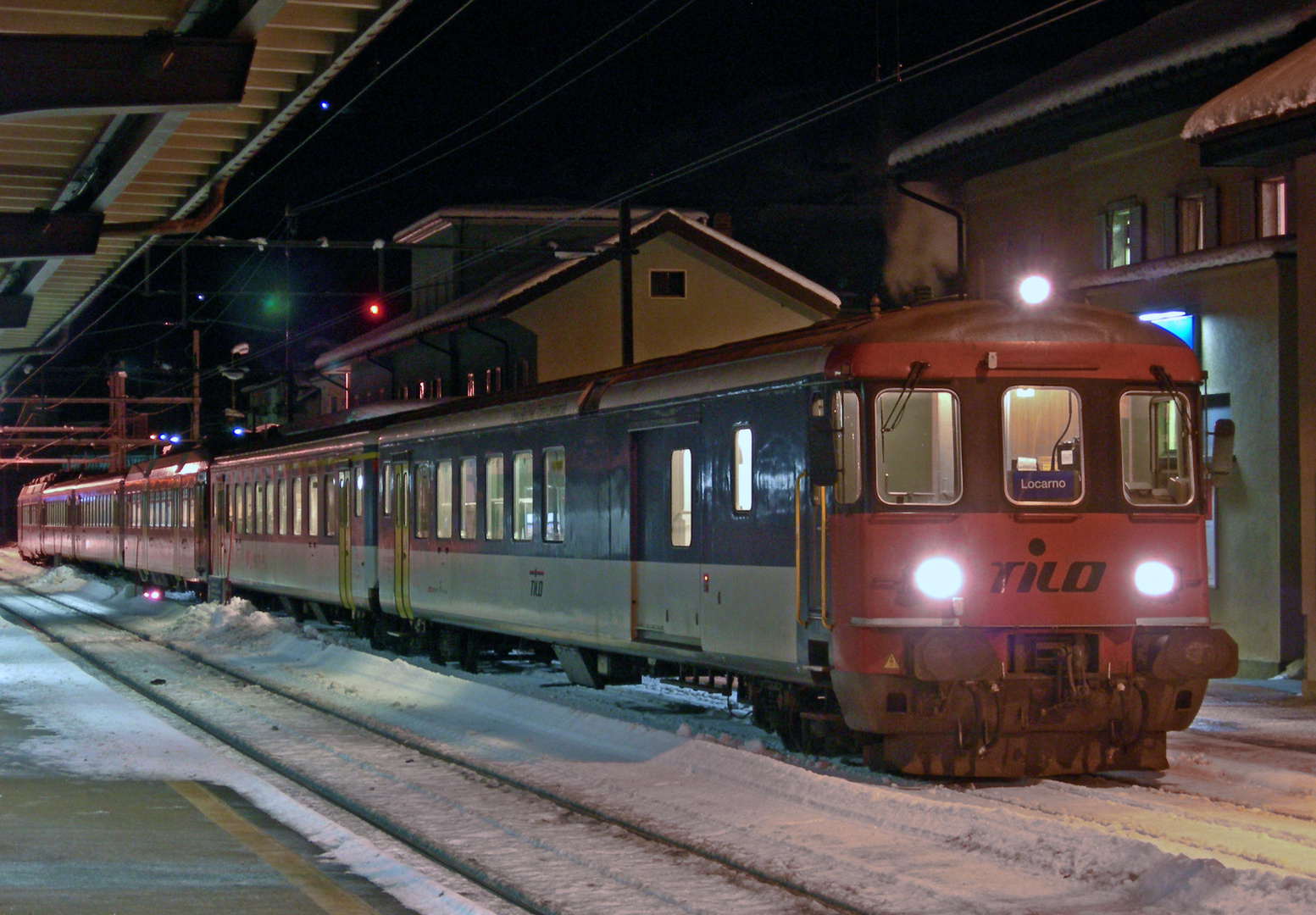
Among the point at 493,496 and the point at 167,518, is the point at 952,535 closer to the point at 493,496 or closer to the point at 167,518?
the point at 493,496

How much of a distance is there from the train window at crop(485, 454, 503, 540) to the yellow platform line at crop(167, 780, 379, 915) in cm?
598

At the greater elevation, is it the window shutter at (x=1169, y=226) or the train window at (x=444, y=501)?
the window shutter at (x=1169, y=226)

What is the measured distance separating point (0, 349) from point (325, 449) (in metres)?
6.47

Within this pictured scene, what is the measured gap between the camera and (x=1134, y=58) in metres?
17.6

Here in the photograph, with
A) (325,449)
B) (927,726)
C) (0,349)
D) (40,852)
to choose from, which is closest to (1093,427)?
(927,726)

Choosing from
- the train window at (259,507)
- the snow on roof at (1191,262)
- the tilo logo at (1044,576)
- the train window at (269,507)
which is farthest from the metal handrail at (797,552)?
the train window at (259,507)

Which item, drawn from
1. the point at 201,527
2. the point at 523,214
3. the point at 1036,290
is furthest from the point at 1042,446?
the point at 523,214

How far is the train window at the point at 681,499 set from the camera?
11938mm

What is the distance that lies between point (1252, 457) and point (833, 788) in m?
9.66

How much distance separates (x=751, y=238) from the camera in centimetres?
5344

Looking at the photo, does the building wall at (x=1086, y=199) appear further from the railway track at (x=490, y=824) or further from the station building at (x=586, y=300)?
the station building at (x=586, y=300)

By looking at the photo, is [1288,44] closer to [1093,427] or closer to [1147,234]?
[1147,234]

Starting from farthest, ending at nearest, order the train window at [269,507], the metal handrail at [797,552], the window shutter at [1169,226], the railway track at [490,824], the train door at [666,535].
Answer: the train window at [269,507]
the window shutter at [1169,226]
the train door at [666,535]
the metal handrail at [797,552]
the railway track at [490,824]

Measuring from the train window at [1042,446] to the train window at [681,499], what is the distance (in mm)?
2768
